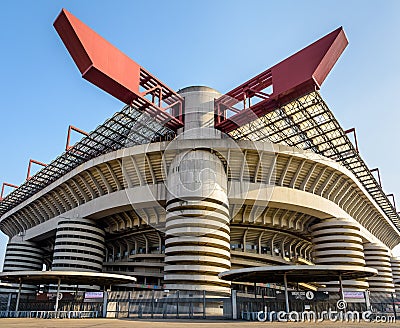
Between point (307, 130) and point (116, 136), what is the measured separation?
24.5 metres

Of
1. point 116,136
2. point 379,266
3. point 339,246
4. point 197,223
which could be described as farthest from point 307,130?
point 379,266

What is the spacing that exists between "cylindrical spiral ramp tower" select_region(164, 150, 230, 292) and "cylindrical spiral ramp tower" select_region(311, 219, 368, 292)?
16.1 m

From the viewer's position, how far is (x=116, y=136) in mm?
51562

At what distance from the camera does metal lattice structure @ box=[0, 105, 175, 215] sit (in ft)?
155

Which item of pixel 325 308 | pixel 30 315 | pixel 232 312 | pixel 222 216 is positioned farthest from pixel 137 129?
pixel 325 308

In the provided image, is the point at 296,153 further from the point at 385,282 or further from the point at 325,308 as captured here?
the point at 385,282

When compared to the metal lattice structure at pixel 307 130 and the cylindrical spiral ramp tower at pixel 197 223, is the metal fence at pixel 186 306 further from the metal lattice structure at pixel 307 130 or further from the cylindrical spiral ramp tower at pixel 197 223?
the metal lattice structure at pixel 307 130

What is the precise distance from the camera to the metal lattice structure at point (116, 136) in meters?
47.1

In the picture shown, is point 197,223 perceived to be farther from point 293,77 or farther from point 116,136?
point 293,77

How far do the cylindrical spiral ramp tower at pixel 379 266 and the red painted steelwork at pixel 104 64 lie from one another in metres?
52.3

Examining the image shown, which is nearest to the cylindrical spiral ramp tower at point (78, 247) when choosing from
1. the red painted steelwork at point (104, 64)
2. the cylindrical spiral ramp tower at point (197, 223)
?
the cylindrical spiral ramp tower at point (197, 223)

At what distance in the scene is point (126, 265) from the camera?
2303 inches

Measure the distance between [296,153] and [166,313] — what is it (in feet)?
85.2

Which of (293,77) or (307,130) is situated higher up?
(293,77)
